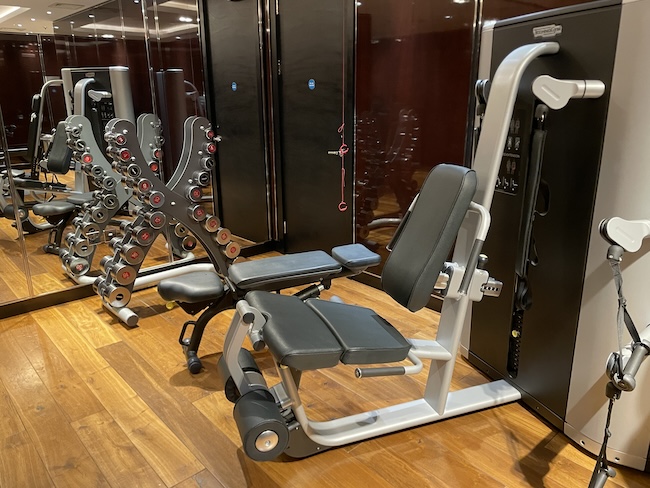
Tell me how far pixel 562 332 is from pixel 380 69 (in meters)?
1.97

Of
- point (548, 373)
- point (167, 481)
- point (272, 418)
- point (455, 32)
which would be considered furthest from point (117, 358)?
point (455, 32)

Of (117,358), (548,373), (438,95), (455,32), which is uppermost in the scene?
(455,32)

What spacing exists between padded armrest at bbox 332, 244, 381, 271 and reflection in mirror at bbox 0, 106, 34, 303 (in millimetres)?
2143

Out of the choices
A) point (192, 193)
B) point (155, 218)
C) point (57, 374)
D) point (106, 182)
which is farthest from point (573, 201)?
point (106, 182)

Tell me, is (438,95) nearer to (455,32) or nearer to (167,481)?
(455,32)

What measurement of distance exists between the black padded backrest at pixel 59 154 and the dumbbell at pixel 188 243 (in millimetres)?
961

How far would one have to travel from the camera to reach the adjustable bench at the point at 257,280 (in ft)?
7.13

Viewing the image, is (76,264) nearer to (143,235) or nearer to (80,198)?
(80,198)

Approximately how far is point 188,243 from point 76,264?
0.76 metres

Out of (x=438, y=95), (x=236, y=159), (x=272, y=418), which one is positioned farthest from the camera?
(x=236, y=159)

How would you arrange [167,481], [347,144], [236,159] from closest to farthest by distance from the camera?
[167,481], [347,144], [236,159]

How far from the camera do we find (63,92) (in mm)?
3326

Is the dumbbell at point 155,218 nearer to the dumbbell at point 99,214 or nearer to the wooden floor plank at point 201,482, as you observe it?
the dumbbell at point 99,214

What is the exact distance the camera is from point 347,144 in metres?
Answer: 3.48
